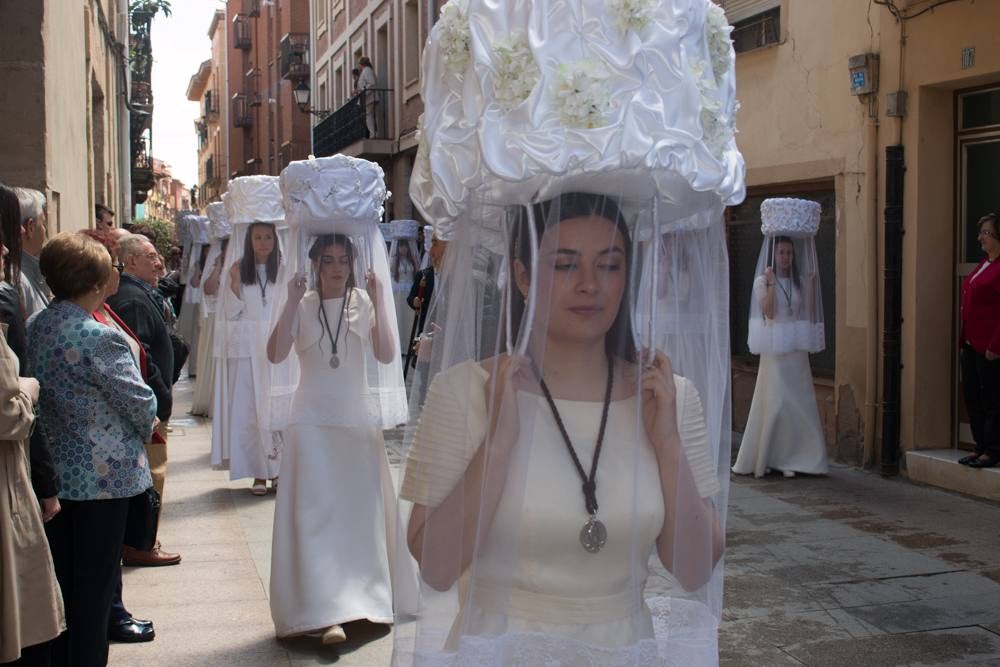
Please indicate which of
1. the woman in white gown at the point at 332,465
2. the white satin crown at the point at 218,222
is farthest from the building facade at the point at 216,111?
the woman in white gown at the point at 332,465

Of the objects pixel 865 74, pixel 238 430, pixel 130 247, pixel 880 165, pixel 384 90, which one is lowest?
pixel 238 430

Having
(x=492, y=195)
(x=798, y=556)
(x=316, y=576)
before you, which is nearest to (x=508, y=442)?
(x=492, y=195)

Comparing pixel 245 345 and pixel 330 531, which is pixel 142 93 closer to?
pixel 245 345

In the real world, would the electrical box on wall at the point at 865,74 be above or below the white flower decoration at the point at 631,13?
above

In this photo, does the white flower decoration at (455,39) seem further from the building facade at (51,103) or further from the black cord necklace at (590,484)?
the building facade at (51,103)

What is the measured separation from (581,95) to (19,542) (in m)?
2.44

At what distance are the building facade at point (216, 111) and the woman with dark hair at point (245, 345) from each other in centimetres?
4720

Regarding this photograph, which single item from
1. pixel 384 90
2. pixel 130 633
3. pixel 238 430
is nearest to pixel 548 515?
pixel 130 633

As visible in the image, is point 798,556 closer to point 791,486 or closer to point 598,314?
point 791,486

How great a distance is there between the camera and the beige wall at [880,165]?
852 cm

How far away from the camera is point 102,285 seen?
4125 millimetres

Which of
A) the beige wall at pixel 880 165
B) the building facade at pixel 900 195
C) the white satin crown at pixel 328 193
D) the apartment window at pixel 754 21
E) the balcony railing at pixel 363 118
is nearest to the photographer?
the white satin crown at pixel 328 193

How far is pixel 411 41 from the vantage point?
926 inches

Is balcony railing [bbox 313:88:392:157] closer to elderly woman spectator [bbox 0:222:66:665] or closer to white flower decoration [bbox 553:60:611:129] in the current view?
elderly woman spectator [bbox 0:222:66:665]
